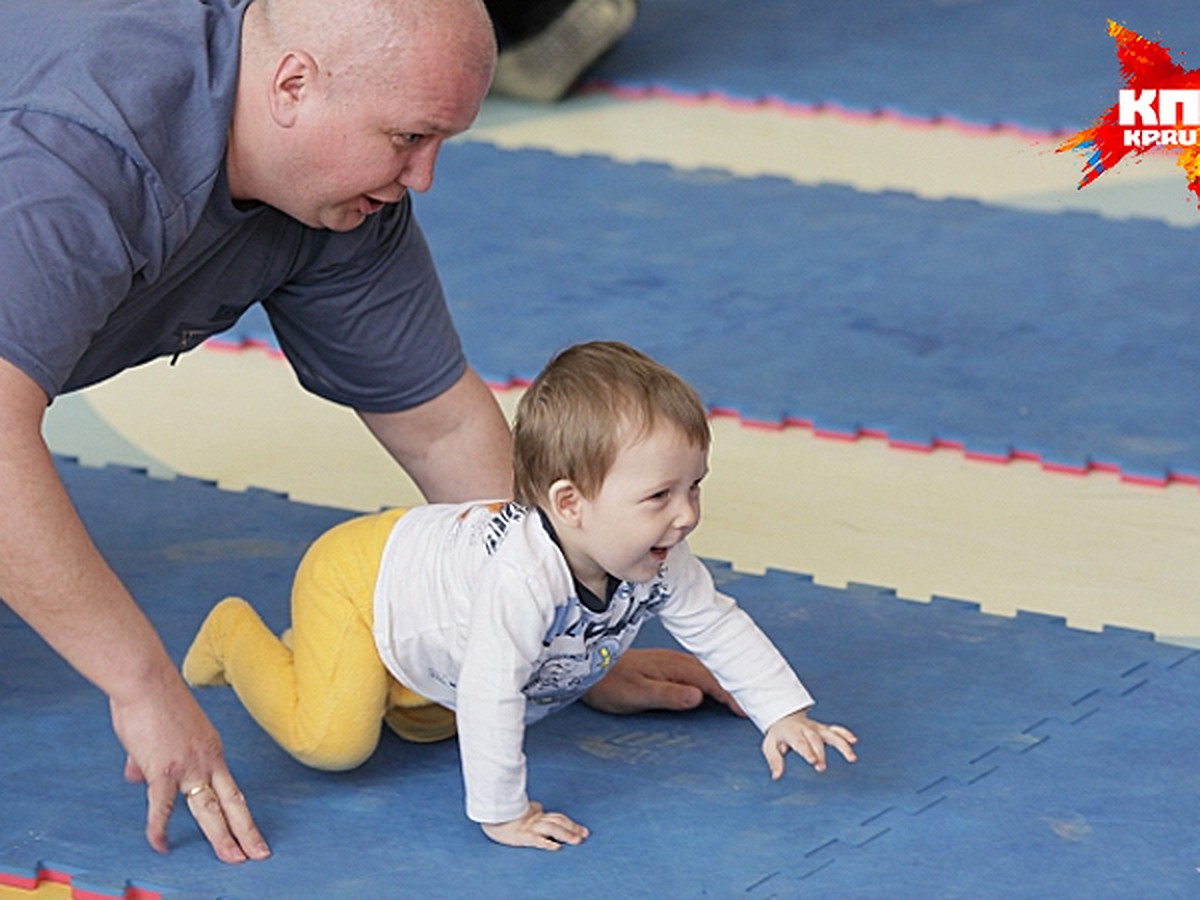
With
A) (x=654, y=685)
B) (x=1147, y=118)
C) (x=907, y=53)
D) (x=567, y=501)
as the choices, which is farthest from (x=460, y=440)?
(x=907, y=53)

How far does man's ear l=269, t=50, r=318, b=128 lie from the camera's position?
2.08 metres

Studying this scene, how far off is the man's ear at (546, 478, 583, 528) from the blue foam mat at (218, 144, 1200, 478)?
1351mm

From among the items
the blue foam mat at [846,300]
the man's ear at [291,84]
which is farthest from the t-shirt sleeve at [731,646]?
the blue foam mat at [846,300]

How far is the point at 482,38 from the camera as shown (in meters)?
2.11

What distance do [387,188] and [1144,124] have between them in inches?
112

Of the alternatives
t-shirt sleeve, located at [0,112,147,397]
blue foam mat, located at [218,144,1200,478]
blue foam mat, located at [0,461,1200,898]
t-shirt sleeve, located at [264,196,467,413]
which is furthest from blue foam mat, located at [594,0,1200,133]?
t-shirt sleeve, located at [0,112,147,397]

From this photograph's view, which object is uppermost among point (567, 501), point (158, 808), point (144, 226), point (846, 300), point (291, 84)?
point (291, 84)

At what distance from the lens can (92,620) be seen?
6.59 feet

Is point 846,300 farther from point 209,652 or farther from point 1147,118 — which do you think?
point 209,652

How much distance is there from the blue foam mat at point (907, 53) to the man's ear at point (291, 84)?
3.29m

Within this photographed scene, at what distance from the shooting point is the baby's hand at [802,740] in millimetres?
2129

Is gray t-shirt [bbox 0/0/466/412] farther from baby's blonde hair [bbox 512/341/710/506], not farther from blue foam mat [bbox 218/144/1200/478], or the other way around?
blue foam mat [bbox 218/144/1200/478]

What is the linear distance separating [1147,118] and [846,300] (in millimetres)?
932

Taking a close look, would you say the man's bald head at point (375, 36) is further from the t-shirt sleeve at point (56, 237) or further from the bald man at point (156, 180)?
the t-shirt sleeve at point (56, 237)
